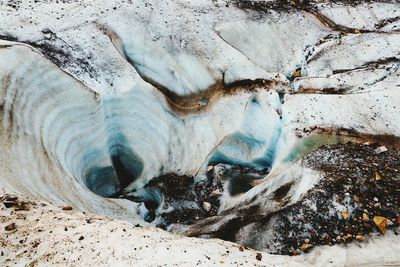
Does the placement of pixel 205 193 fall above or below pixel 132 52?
below

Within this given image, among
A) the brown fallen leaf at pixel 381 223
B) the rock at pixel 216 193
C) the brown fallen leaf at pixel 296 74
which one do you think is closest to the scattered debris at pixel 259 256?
the brown fallen leaf at pixel 381 223

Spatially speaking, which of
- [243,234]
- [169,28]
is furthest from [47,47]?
[243,234]

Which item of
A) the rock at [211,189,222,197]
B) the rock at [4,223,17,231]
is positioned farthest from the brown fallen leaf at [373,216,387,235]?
the rock at [4,223,17,231]

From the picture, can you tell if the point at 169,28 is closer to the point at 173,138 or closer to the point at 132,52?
the point at 132,52

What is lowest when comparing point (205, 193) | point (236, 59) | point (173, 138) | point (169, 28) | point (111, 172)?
point (205, 193)

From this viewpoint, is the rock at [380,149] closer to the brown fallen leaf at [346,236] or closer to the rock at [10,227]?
the brown fallen leaf at [346,236]

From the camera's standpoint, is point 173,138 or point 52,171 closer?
point 52,171

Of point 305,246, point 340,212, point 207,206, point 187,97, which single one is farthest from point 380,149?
point 187,97
